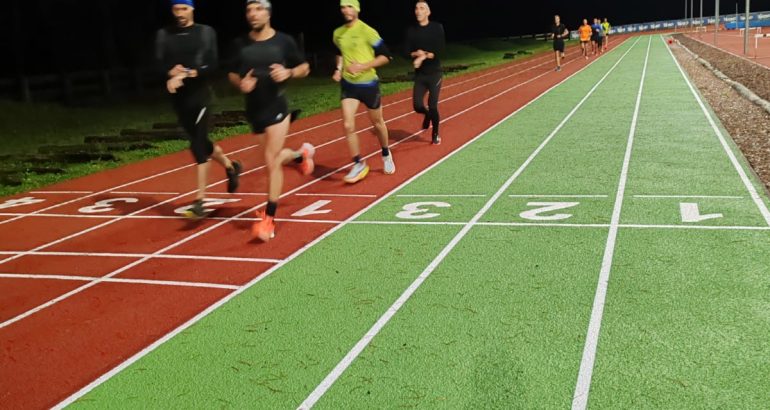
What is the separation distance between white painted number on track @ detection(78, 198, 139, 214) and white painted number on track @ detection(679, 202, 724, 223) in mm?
6566

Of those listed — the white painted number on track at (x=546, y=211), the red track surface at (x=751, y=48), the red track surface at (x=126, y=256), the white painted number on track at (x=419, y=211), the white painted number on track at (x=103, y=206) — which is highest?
the white painted number on track at (x=103, y=206)

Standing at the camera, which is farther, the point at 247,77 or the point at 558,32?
the point at 558,32

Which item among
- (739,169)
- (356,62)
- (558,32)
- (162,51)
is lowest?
(739,169)

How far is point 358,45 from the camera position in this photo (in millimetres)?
8727

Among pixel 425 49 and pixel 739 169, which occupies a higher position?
pixel 425 49

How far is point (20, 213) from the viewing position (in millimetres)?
9102

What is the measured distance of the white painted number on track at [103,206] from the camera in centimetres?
896

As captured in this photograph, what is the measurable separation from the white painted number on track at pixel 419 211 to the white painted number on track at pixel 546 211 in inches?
36.6

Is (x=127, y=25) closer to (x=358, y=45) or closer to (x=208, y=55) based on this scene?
(x=358, y=45)

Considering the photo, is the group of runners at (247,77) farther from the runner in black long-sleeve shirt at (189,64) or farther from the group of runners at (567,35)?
the group of runners at (567,35)

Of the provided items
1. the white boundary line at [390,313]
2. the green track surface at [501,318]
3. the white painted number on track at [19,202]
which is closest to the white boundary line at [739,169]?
the green track surface at [501,318]

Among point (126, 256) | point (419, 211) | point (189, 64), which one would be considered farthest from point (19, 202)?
point (419, 211)

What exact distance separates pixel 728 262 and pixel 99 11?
28172 mm

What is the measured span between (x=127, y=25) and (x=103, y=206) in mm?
23595
